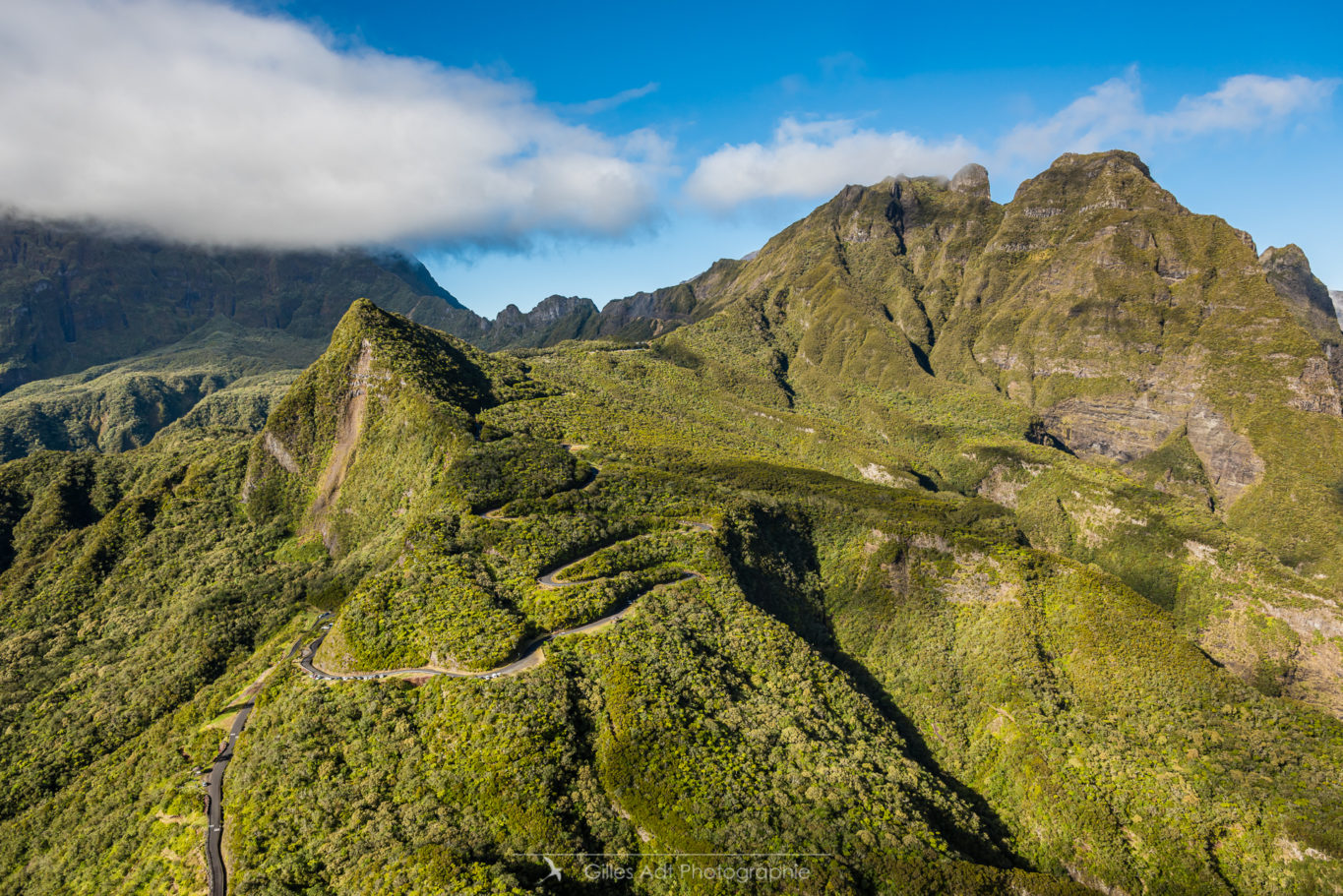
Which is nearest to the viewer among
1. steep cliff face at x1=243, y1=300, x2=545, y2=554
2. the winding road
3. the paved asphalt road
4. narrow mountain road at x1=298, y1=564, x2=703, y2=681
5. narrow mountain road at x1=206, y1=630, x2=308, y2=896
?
narrow mountain road at x1=206, y1=630, x2=308, y2=896

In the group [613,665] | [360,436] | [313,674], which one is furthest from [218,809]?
[360,436]

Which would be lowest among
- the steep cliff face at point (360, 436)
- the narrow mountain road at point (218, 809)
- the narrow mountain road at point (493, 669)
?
the narrow mountain road at point (218, 809)

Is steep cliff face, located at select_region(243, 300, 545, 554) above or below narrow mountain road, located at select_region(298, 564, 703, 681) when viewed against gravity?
above

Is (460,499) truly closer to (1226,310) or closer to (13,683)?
(13,683)

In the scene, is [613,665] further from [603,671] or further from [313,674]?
[313,674]

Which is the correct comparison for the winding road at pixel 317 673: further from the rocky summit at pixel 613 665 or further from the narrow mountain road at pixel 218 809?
the rocky summit at pixel 613 665

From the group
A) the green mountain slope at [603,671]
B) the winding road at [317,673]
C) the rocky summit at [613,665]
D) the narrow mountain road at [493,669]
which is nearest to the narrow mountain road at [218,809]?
the winding road at [317,673]

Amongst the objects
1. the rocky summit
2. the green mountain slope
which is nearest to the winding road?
the rocky summit

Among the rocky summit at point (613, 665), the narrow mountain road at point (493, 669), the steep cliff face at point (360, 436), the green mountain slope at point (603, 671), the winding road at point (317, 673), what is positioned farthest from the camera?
the steep cliff face at point (360, 436)

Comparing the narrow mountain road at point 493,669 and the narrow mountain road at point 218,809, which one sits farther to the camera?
the narrow mountain road at point 493,669

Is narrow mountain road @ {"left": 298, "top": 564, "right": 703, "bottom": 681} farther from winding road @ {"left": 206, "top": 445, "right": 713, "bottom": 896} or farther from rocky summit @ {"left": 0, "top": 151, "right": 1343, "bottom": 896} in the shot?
rocky summit @ {"left": 0, "top": 151, "right": 1343, "bottom": 896}
